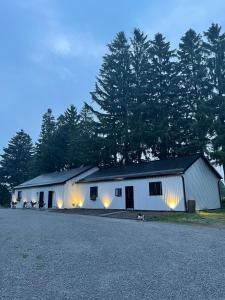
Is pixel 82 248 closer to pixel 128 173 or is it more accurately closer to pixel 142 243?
pixel 142 243

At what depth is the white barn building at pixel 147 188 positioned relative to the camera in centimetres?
2006

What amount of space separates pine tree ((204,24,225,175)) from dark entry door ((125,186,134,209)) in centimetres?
825

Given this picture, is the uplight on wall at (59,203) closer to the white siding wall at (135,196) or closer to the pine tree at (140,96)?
the white siding wall at (135,196)

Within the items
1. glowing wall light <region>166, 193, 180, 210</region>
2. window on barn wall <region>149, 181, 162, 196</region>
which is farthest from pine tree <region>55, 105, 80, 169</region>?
glowing wall light <region>166, 193, 180, 210</region>

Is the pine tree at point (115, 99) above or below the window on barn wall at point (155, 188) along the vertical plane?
above

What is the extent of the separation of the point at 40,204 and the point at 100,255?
2585 cm

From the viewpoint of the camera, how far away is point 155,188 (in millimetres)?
21078

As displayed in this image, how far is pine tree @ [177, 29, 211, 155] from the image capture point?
1079 inches

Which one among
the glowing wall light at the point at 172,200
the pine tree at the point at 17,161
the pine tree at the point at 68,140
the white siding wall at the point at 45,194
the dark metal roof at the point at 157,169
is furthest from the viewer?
the pine tree at the point at 17,161

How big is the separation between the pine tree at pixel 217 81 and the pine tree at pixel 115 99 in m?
11.0

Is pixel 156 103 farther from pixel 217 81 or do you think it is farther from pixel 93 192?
pixel 93 192

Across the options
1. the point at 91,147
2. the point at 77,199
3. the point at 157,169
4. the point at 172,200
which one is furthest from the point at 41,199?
the point at 172,200

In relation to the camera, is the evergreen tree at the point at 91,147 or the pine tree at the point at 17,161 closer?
the evergreen tree at the point at 91,147

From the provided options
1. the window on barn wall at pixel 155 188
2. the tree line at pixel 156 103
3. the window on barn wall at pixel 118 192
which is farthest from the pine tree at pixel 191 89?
the window on barn wall at pixel 118 192
